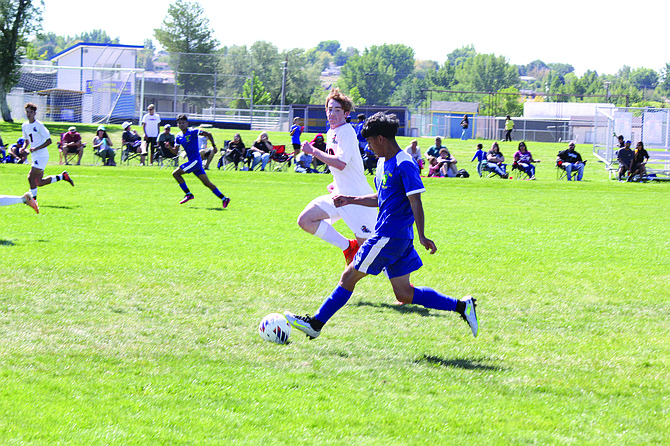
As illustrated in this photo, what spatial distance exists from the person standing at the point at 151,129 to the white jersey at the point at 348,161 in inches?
780

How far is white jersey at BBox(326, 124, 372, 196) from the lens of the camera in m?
7.09

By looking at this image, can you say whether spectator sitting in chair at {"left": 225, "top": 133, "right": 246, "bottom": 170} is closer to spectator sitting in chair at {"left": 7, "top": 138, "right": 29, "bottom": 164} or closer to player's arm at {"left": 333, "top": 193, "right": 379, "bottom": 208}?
spectator sitting in chair at {"left": 7, "top": 138, "right": 29, "bottom": 164}

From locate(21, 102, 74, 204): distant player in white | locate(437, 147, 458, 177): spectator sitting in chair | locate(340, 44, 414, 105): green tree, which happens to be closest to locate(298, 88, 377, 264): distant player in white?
locate(21, 102, 74, 204): distant player in white

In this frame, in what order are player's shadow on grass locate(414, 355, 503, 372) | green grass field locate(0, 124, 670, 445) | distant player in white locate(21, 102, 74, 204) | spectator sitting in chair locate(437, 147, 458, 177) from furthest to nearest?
spectator sitting in chair locate(437, 147, 458, 177), distant player in white locate(21, 102, 74, 204), player's shadow on grass locate(414, 355, 503, 372), green grass field locate(0, 124, 670, 445)

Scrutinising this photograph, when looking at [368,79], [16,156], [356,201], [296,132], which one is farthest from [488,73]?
[356,201]

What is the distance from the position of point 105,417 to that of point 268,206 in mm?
11788

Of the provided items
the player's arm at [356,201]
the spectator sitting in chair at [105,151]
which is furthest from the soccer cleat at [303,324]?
the spectator sitting in chair at [105,151]

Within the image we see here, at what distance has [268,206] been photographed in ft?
51.1

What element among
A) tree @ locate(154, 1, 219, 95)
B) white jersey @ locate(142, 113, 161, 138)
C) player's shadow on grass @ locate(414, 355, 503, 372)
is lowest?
player's shadow on grass @ locate(414, 355, 503, 372)

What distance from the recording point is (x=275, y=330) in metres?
5.41

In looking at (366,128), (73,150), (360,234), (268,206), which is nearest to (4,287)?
(360,234)

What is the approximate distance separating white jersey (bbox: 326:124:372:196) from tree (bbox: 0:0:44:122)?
44.6m

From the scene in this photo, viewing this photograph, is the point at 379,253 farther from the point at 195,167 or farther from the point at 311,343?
the point at 195,167

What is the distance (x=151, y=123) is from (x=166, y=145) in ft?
3.53
